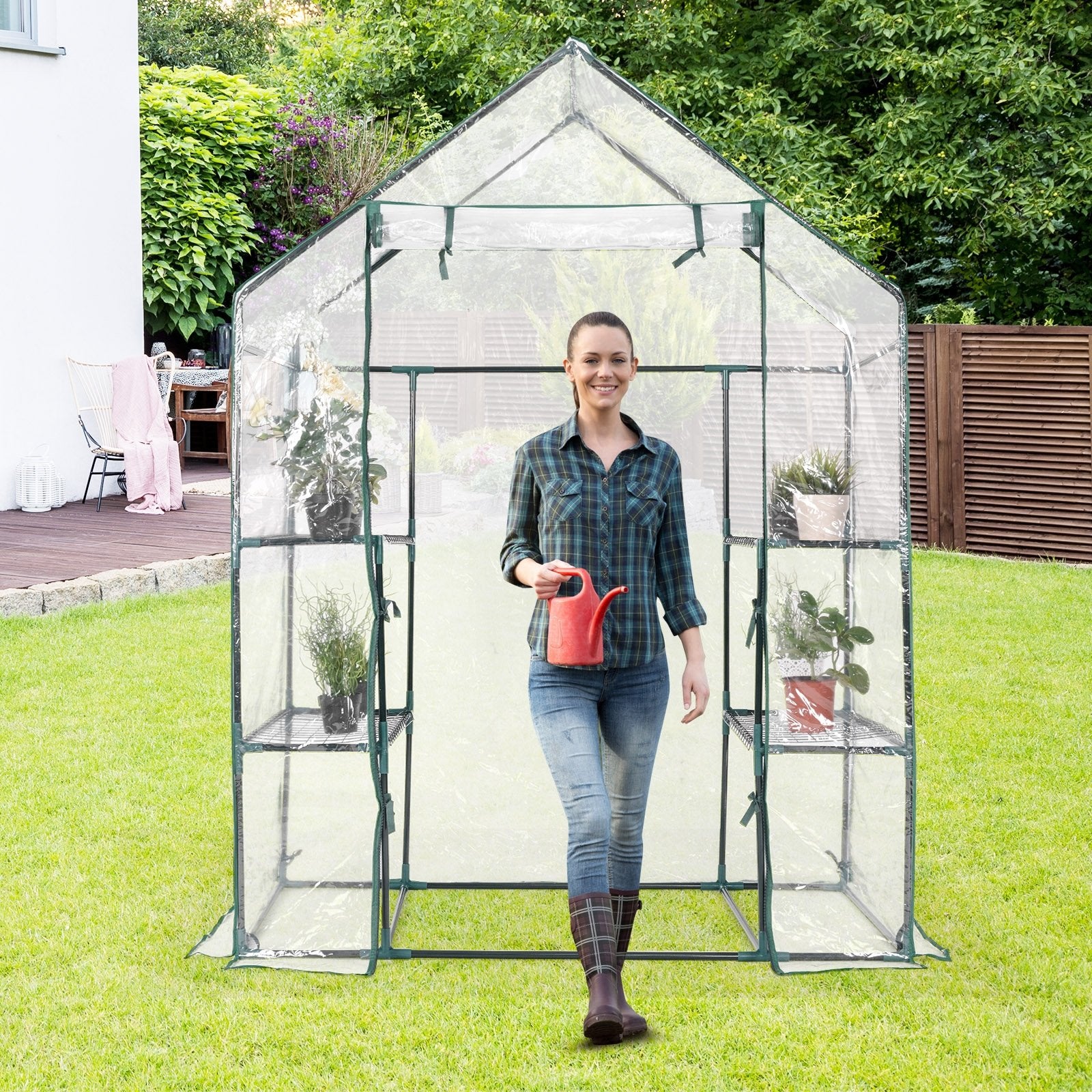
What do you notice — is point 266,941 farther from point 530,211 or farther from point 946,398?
point 946,398

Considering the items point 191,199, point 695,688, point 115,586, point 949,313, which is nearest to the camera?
point 695,688

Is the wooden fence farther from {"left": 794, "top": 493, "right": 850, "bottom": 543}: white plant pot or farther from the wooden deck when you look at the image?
{"left": 794, "top": 493, "right": 850, "bottom": 543}: white plant pot

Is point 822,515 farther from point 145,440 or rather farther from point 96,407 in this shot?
point 96,407

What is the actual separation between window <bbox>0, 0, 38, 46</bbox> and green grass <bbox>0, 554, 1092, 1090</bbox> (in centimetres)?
615

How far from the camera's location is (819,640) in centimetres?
341

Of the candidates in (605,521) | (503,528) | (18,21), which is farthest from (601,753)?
(18,21)

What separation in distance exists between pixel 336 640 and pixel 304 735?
9.1 inches

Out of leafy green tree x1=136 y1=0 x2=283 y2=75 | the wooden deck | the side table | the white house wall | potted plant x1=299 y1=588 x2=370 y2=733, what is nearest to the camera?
potted plant x1=299 y1=588 x2=370 y2=733

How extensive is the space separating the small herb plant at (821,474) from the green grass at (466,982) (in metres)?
1.11

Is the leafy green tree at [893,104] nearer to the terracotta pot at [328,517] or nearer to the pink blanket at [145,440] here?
the pink blanket at [145,440]

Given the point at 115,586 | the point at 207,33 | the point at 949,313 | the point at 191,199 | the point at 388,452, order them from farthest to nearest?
the point at 207,33, the point at 949,313, the point at 191,199, the point at 115,586, the point at 388,452

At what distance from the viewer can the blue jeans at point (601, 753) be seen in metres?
2.86

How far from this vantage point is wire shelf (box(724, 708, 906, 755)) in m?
3.32

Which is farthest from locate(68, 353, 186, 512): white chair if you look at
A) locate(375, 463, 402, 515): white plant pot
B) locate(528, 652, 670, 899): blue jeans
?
locate(528, 652, 670, 899): blue jeans
